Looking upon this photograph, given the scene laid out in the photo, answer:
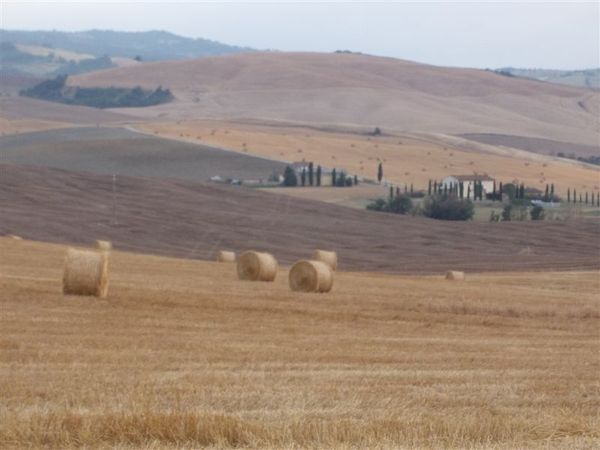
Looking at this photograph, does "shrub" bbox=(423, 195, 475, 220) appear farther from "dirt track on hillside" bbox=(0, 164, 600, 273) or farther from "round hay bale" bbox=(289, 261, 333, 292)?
"round hay bale" bbox=(289, 261, 333, 292)

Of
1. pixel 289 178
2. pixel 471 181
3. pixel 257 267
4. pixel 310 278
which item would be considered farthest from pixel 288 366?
pixel 471 181

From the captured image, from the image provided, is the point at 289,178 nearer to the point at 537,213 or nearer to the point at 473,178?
the point at 473,178

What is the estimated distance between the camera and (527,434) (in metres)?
8.03

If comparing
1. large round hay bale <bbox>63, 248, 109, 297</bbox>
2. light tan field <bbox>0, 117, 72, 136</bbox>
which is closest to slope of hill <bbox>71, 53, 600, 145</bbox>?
light tan field <bbox>0, 117, 72, 136</bbox>

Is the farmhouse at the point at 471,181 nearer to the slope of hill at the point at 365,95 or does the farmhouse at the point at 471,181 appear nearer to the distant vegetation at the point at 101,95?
the slope of hill at the point at 365,95

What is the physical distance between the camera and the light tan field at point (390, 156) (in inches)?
3568

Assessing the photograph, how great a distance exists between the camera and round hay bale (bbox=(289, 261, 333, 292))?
2489cm

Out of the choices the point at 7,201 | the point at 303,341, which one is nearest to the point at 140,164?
the point at 7,201

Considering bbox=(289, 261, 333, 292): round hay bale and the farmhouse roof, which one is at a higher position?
the farmhouse roof

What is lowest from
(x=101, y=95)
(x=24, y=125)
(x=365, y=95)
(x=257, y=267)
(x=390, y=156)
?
(x=257, y=267)

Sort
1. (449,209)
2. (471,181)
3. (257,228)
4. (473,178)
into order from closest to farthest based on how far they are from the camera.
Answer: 1. (257,228)
2. (449,209)
3. (471,181)
4. (473,178)

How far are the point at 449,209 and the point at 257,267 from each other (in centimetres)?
3814

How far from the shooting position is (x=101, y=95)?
553ft

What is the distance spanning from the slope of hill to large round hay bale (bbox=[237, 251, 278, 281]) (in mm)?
109878
